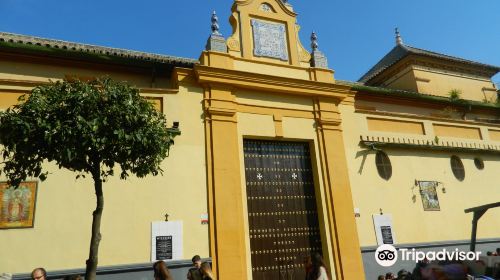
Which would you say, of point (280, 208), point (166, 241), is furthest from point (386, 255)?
point (166, 241)

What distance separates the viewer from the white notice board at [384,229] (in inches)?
424

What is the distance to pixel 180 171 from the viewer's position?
30.3 feet

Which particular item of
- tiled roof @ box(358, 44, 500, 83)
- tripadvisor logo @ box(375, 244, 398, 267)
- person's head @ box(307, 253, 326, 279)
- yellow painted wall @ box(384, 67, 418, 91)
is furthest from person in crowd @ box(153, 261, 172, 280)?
tiled roof @ box(358, 44, 500, 83)

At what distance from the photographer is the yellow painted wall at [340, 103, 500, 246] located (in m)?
11.1

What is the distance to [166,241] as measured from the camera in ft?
28.0

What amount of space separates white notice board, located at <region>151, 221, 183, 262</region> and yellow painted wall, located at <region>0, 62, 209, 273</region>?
0.12m

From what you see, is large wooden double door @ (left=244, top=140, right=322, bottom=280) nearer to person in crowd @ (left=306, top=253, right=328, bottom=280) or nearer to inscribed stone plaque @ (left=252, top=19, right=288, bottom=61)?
inscribed stone plaque @ (left=252, top=19, right=288, bottom=61)

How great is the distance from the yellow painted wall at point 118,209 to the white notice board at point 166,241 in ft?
0.38

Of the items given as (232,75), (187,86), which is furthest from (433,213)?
(187,86)

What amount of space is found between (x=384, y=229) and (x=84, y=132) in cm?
842

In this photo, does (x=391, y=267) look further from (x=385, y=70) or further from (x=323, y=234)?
(x=385, y=70)

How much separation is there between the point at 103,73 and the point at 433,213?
1040cm

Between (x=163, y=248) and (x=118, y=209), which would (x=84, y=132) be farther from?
A: (x=163, y=248)

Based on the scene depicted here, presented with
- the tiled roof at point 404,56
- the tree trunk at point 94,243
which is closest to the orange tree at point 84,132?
the tree trunk at point 94,243
